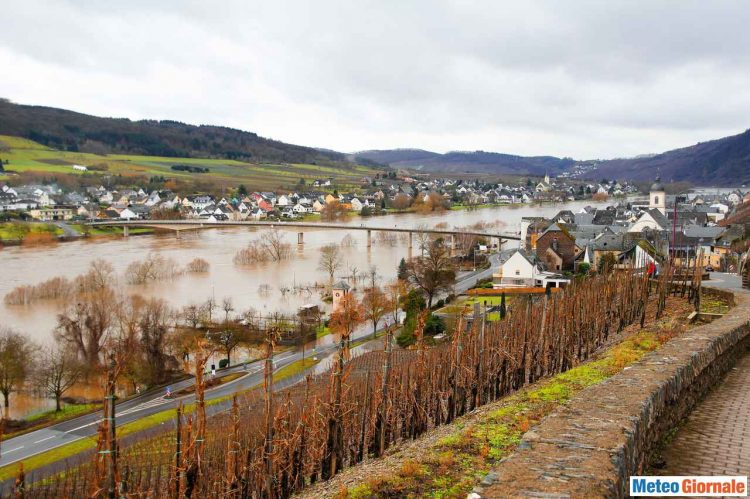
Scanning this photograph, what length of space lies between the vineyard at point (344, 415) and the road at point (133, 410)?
5.66 m

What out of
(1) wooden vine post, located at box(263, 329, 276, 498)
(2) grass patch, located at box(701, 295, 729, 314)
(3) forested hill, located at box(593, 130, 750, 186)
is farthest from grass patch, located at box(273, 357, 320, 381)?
(3) forested hill, located at box(593, 130, 750, 186)

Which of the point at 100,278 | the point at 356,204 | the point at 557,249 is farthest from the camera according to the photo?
the point at 356,204

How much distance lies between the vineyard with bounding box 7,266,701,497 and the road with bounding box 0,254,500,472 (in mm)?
5656

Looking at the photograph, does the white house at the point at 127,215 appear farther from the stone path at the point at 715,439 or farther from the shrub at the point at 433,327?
the stone path at the point at 715,439

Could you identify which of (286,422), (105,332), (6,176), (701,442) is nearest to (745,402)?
(701,442)

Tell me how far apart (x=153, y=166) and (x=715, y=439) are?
11840 cm

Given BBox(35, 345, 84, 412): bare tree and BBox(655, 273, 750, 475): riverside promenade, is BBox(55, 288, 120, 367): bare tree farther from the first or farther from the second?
BBox(655, 273, 750, 475): riverside promenade

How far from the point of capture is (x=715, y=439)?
16.5ft

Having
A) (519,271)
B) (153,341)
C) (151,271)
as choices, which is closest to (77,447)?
(153,341)

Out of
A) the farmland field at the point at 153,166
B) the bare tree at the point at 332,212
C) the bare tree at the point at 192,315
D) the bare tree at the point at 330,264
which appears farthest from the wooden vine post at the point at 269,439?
Result: the farmland field at the point at 153,166

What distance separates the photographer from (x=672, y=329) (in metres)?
9.65

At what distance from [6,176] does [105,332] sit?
240 feet

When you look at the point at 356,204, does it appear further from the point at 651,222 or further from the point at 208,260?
the point at 651,222

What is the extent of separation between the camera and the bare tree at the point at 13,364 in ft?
59.1
